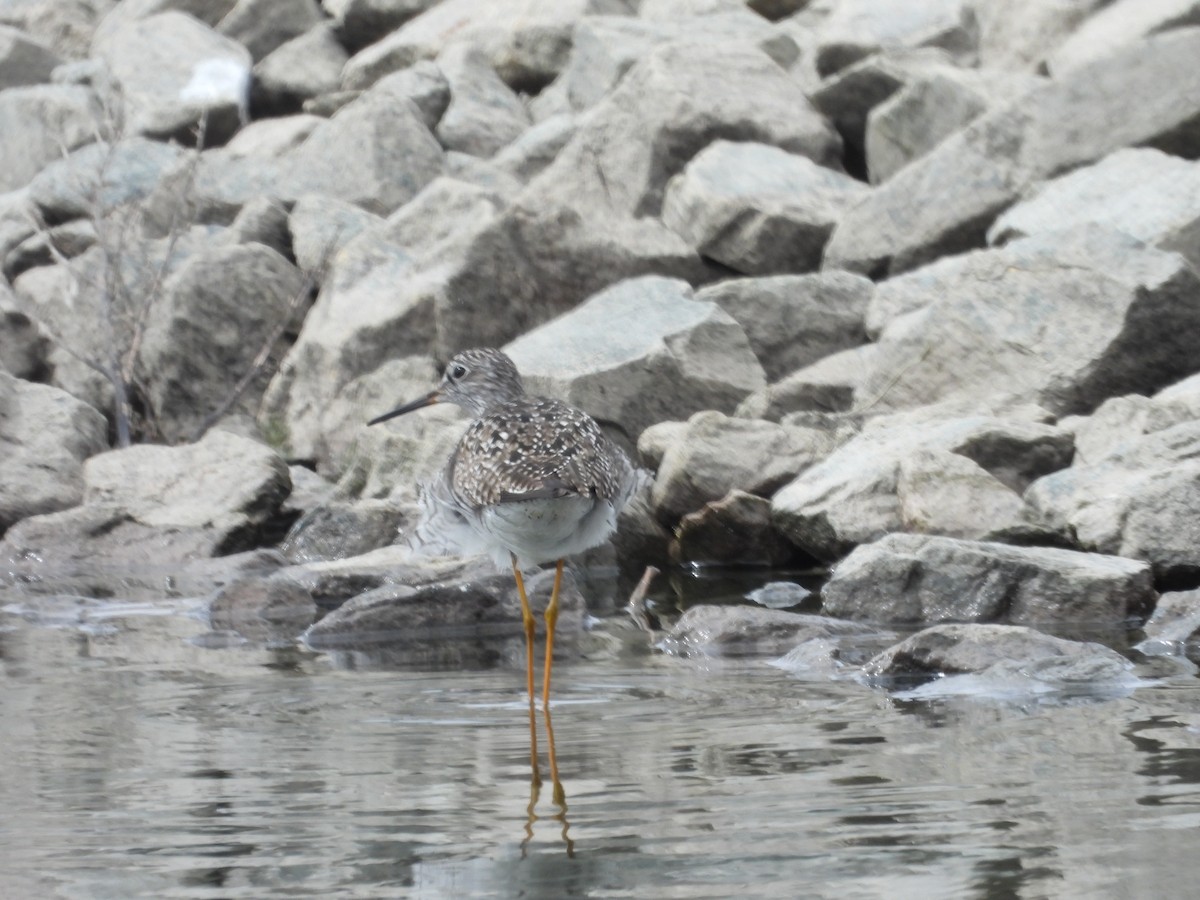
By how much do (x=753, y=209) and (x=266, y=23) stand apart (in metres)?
9.42

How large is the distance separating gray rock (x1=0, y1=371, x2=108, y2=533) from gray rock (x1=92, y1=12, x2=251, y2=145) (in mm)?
5520

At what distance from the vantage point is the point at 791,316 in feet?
39.1

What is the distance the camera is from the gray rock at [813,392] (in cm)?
1106

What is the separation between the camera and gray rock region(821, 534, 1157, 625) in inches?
311

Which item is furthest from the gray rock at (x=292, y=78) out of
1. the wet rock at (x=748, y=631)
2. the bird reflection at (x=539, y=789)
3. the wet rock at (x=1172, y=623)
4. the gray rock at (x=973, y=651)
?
the bird reflection at (x=539, y=789)

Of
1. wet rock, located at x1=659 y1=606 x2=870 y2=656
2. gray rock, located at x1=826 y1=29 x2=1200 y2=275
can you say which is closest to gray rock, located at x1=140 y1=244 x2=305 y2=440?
gray rock, located at x1=826 y1=29 x2=1200 y2=275

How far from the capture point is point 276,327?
45.8 feet

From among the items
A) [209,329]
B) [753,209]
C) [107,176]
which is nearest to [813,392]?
[753,209]

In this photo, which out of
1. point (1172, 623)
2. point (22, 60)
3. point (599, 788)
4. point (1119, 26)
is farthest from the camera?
point (22, 60)

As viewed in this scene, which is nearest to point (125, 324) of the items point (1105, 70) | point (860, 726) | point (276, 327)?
point (276, 327)

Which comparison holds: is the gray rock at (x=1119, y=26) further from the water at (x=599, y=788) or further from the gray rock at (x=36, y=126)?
the gray rock at (x=36, y=126)

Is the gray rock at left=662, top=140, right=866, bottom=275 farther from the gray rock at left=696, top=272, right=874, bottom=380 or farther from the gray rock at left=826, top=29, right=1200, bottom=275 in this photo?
the gray rock at left=696, top=272, right=874, bottom=380

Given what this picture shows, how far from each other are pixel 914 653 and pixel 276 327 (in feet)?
26.6

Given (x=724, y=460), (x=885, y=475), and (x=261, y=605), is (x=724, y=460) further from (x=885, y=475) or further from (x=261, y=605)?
(x=261, y=605)
